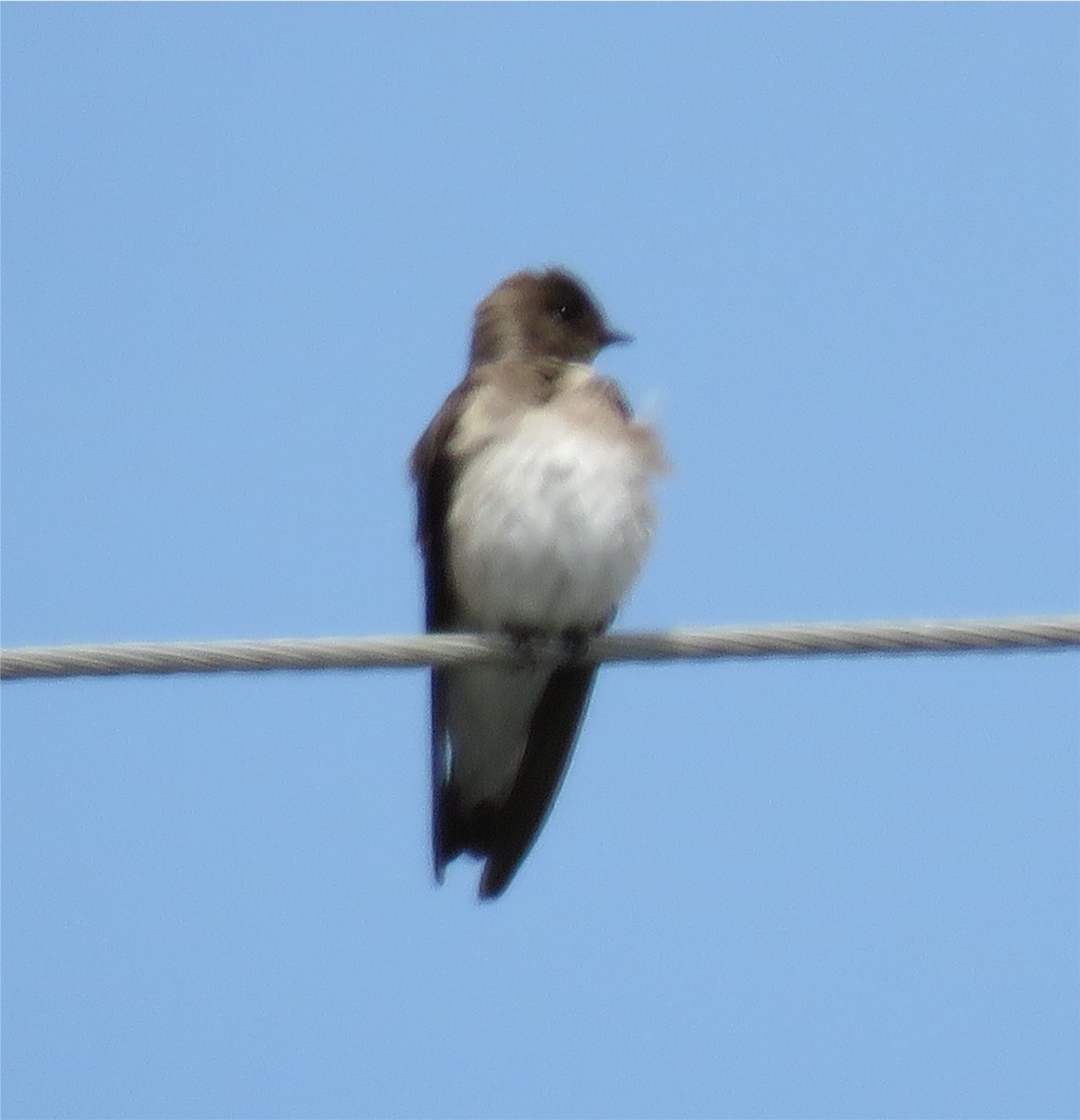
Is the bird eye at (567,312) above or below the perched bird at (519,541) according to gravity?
above

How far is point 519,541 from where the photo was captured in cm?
598

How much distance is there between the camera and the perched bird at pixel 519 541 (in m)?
5.98

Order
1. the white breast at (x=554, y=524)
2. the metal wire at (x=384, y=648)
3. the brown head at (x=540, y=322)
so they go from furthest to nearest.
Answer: the brown head at (x=540, y=322) → the white breast at (x=554, y=524) → the metal wire at (x=384, y=648)

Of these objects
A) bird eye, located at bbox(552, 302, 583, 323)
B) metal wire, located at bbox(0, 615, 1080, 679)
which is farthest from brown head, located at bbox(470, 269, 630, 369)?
metal wire, located at bbox(0, 615, 1080, 679)

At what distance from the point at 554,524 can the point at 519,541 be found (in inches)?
3.7

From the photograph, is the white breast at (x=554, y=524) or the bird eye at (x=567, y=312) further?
the bird eye at (x=567, y=312)

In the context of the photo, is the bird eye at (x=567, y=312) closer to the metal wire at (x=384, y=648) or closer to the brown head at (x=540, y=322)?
the brown head at (x=540, y=322)

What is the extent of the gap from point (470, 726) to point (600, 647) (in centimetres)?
139

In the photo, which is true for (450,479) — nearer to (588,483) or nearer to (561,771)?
(588,483)

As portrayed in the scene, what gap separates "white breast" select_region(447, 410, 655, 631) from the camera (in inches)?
235

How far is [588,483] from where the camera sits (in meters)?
5.96

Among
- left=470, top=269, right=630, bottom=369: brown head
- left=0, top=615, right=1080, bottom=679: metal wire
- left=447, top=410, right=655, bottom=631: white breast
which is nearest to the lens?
left=0, top=615, right=1080, bottom=679: metal wire

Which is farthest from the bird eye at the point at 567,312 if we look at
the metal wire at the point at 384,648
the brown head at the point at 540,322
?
the metal wire at the point at 384,648

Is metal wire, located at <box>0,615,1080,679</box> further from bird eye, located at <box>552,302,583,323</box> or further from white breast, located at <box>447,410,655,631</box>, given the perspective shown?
bird eye, located at <box>552,302,583,323</box>
